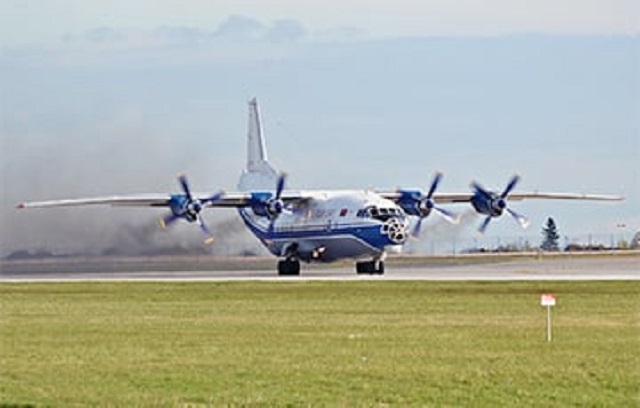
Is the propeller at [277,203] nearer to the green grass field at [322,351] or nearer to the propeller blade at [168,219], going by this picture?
the propeller blade at [168,219]

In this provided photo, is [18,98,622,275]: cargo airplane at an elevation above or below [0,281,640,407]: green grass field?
above

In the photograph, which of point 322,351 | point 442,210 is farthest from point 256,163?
point 322,351

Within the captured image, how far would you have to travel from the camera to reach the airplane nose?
71188 mm

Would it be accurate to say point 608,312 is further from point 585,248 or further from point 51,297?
point 585,248

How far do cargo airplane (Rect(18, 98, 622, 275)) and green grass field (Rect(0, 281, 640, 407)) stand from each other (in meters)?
25.6

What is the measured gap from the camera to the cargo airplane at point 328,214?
237 feet

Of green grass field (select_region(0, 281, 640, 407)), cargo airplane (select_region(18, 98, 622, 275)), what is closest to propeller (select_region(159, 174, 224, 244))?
cargo airplane (select_region(18, 98, 622, 275))

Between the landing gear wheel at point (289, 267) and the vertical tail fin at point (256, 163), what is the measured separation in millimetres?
10644

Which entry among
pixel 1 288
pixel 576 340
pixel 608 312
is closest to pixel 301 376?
pixel 576 340

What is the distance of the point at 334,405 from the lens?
21.3 meters

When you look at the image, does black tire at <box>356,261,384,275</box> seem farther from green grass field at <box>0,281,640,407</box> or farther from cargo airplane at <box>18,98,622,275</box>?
green grass field at <box>0,281,640,407</box>

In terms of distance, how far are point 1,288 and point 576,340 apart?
1220 inches

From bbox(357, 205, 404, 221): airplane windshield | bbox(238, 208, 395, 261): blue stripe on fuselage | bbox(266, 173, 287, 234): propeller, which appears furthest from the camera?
bbox(266, 173, 287, 234): propeller

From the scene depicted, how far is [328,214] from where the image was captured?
248 ft
